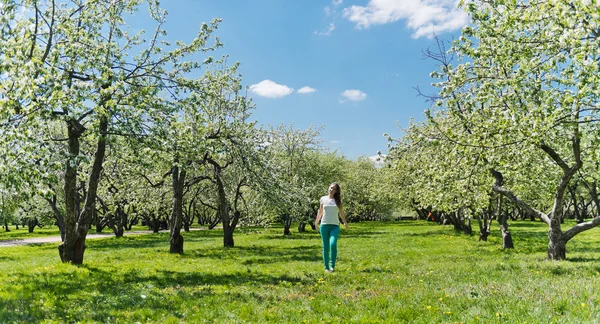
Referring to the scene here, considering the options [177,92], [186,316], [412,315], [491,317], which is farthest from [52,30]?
[491,317]

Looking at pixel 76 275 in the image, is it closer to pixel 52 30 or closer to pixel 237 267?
pixel 237 267

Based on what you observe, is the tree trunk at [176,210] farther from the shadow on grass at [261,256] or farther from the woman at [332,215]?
the woman at [332,215]

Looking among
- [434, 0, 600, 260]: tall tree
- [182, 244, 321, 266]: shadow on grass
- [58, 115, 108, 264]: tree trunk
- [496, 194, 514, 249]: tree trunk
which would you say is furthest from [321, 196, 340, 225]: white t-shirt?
[496, 194, 514, 249]: tree trunk

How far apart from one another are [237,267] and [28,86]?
957cm

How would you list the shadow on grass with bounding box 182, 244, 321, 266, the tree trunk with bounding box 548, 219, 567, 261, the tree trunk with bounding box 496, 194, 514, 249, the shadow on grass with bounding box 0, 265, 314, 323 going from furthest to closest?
the tree trunk with bounding box 496, 194, 514, 249, the shadow on grass with bounding box 182, 244, 321, 266, the tree trunk with bounding box 548, 219, 567, 261, the shadow on grass with bounding box 0, 265, 314, 323

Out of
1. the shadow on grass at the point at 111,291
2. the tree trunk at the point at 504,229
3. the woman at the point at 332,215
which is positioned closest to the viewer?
Result: the shadow on grass at the point at 111,291

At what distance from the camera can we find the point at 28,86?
9906 mm

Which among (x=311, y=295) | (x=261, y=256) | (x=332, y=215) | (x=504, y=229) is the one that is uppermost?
(x=332, y=215)

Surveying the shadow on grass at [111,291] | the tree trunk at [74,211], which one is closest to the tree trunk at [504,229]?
the shadow on grass at [111,291]

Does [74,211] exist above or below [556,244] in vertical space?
above

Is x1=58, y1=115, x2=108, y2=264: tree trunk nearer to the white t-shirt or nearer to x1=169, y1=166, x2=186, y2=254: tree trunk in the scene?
x1=169, y1=166, x2=186, y2=254: tree trunk

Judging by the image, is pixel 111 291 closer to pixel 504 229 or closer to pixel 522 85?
pixel 522 85

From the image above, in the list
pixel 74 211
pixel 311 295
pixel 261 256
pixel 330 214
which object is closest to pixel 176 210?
pixel 261 256

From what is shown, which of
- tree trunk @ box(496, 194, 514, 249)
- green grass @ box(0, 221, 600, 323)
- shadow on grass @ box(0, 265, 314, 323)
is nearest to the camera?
green grass @ box(0, 221, 600, 323)
